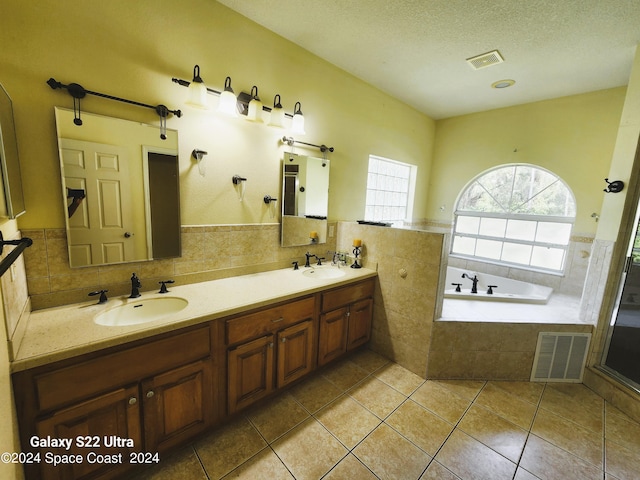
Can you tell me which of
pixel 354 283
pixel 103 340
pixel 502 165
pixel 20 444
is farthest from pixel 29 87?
pixel 502 165

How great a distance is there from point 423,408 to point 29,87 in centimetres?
297

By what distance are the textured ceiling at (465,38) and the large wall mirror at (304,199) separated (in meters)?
Result: 0.95

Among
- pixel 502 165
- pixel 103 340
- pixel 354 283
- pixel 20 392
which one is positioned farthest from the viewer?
pixel 502 165

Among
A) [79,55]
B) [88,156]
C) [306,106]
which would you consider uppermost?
[306,106]

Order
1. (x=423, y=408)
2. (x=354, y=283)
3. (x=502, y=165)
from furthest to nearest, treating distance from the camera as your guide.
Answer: (x=502, y=165) < (x=354, y=283) < (x=423, y=408)

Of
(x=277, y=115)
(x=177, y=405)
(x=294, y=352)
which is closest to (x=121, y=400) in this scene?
(x=177, y=405)

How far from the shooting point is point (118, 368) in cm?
114

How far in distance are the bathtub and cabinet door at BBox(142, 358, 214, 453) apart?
2.23m

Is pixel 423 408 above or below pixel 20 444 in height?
below

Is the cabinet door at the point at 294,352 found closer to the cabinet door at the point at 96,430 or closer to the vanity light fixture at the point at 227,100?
the cabinet door at the point at 96,430

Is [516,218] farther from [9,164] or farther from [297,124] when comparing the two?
[9,164]

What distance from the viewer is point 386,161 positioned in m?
3.28

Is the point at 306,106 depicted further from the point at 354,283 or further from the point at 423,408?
the point at 423,408

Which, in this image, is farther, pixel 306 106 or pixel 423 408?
pixel 306 106
